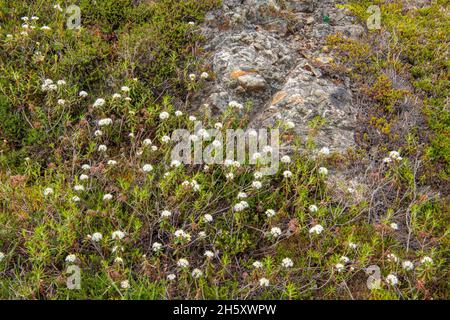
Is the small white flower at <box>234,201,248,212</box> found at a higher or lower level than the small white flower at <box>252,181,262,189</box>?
lower

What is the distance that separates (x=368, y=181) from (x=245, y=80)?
96.0 inches

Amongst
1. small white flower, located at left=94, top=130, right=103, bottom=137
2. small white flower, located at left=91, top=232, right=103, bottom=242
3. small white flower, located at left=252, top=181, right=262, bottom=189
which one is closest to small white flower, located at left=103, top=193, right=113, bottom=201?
small white flower, located at left=91, top=232, right=103, bottom=242

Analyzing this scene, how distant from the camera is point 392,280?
425cm

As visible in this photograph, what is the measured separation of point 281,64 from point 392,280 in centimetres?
427

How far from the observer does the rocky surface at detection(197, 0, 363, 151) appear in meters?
6.51

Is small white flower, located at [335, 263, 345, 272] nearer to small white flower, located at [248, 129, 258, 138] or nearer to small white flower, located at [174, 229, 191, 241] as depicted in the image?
small white flower, located at [174, 229, 191, 241]

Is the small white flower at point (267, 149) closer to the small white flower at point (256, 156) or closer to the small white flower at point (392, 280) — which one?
the small white flower at point (256, 156)

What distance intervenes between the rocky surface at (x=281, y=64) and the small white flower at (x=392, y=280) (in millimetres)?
2232

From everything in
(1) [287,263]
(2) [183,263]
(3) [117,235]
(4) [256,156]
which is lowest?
(1) [287,263]

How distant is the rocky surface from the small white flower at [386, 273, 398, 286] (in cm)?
223

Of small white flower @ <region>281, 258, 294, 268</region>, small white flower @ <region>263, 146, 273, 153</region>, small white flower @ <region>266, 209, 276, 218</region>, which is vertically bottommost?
small white flower @ <region>281, 258, 294, 268</region>

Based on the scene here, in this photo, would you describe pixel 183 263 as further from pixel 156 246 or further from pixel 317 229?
pixel 317 229

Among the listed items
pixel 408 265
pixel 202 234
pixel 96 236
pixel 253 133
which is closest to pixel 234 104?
pixel 253 133

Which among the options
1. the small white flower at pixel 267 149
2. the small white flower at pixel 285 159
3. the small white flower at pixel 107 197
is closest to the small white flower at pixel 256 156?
the small white flower at pixel 267 149
